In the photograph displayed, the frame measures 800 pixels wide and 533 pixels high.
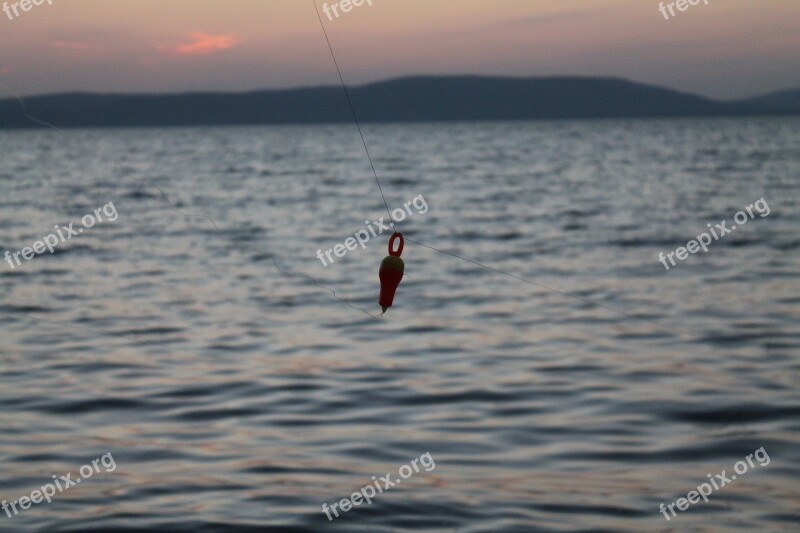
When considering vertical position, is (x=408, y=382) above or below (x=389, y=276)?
below

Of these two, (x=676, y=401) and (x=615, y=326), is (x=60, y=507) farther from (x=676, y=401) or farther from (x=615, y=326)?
(x=615, y=326)

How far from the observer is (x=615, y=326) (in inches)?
624

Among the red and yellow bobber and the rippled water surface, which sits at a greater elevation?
the red and yellow bobber

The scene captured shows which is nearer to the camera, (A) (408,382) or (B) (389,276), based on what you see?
(B) (389,276)

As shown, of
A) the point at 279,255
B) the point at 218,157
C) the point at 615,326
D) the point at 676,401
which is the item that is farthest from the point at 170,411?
the point at 218,157

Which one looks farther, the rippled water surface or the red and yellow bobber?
the rippled water surface

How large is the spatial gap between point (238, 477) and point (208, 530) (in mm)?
1169

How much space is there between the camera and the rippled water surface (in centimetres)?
883

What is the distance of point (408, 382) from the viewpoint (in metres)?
12.7

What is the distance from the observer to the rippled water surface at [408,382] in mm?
8828

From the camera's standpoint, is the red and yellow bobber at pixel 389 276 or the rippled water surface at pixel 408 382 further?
the rippled water surface at pixel 408 382

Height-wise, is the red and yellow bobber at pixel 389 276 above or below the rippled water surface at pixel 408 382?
above

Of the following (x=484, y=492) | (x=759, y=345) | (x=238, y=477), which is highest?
(x=238, y=477)

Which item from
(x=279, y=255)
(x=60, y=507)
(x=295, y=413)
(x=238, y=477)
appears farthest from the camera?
(x=279, y=255)
